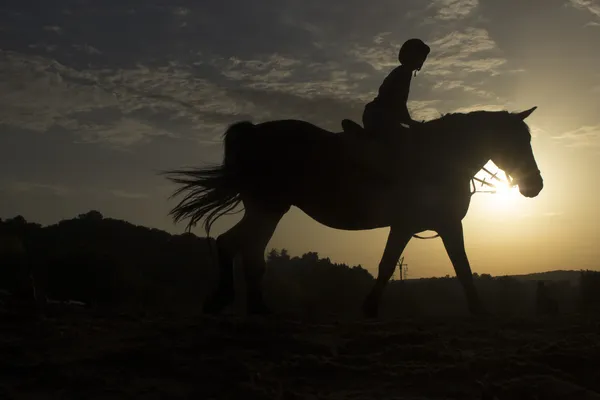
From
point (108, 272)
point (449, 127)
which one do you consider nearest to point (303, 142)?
point (449, 127)

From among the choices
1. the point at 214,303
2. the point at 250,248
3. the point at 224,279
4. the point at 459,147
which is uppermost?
the point at 459,147

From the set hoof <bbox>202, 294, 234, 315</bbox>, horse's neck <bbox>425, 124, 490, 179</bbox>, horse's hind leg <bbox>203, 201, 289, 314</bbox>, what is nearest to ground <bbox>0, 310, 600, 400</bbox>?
hoof <bbox>202, 294, 234, 315</bbox>

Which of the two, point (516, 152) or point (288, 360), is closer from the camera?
point (288, 360)

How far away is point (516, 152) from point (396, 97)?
2012 mm

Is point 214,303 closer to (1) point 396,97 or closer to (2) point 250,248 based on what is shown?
(2) point 250,248

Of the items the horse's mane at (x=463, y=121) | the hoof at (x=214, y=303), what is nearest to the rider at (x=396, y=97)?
the horse's mane at (x=463, y=121)

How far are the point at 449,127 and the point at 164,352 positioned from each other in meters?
5.66

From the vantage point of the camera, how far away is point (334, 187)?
8.63 m

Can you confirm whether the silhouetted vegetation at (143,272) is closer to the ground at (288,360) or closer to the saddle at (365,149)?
the saddle at (365,149)

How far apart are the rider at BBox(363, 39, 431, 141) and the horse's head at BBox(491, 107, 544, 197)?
139cm

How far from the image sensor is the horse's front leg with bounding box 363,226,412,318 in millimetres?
8344

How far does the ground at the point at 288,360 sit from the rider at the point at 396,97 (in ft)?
10.4

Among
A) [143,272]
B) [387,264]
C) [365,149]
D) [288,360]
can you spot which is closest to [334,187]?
[365,149]

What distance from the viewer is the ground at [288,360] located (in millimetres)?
3930
